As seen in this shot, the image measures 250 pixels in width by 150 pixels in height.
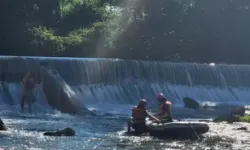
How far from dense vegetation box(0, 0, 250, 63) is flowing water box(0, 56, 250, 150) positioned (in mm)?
7612

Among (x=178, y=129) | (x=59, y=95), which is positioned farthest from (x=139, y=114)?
(x=59, y=95)

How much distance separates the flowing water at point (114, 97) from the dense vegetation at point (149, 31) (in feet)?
25.0

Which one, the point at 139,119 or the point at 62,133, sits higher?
the point at 139,119

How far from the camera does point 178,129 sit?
20.8m

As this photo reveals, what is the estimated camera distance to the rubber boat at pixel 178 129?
818 inches

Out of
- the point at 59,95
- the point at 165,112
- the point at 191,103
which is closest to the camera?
the point at 165,112

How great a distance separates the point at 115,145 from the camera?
1895 centimetres

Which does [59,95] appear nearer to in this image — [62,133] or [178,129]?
[62,133]

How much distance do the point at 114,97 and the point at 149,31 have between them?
15.6 m

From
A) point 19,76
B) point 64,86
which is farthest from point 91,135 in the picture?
point 19,76

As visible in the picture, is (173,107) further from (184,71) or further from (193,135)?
(193,135)

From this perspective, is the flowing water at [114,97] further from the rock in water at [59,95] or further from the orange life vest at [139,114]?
the orange life vest at [139,114]

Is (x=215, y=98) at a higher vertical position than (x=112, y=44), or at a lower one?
lower

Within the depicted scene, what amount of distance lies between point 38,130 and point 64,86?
9.45 m
